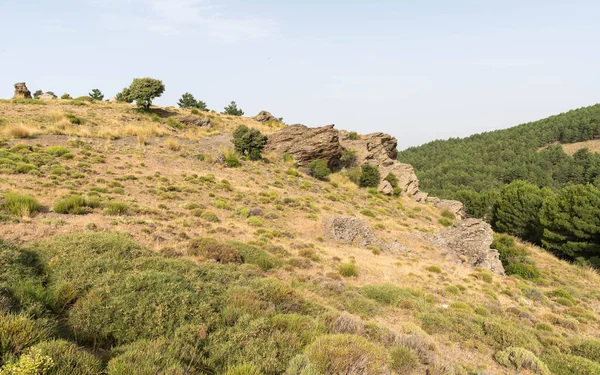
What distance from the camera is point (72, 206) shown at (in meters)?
11.9

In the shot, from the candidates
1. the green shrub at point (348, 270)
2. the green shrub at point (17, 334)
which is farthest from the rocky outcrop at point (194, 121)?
the green shrub at point (17, 334)

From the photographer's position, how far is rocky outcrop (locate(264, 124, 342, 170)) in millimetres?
37688

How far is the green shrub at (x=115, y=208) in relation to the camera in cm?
1258

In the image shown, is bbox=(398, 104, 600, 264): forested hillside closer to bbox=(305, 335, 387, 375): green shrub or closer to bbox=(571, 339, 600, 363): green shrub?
bbox=(571, 339, 600, 363): green shrub

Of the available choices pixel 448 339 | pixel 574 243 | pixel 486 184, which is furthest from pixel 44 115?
pixel 486 184

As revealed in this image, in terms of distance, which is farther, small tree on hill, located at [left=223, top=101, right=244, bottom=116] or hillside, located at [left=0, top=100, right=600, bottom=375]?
small tree on hill, located at [left=223, top=101, right=244, bottom=116]

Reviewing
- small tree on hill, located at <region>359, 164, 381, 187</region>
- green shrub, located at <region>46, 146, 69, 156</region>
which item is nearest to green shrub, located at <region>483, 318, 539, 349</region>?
small tree on hill, located at <region>359, 164, 381, 187</region>

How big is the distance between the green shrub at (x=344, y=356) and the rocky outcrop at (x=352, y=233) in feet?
43.7

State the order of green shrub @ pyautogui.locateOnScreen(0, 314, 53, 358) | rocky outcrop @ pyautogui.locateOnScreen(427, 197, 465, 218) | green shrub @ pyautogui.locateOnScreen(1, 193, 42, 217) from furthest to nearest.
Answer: rocky outcrop @ pyautogui.locateOnScreen(427, 197, 465, 218), green shrub @ pyautogui.locateOnScreen(1, 193, 42, 217), green shrub @ pyautogui.locateOnScreen(0, 314, 53, 358)

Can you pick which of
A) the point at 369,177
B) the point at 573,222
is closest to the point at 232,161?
the point at 369,177

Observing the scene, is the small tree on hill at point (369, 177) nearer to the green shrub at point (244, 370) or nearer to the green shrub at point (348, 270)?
the green shrub at point (348, 270)

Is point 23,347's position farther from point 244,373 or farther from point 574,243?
point 574,243

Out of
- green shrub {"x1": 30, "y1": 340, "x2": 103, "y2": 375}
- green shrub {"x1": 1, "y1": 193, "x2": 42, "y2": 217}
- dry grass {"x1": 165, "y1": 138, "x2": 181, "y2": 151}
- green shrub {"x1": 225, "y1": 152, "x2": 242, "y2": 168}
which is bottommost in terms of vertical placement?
green shrub {"x1": 30, "y1": 340, "x2": 103, "y2": 375}

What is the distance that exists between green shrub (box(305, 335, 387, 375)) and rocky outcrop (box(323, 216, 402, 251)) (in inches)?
525
